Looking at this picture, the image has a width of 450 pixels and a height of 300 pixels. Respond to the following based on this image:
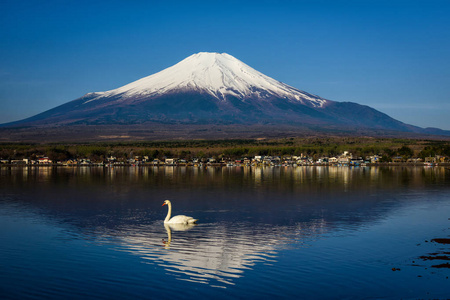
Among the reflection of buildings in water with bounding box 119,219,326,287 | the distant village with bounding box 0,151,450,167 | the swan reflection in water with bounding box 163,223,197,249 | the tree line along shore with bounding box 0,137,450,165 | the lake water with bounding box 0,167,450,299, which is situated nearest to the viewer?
the lake water with bounding box 0,167,450,299

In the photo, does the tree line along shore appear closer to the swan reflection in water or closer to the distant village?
the distant village

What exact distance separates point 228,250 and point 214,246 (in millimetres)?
833

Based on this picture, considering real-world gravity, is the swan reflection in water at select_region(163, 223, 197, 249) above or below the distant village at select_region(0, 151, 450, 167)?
below

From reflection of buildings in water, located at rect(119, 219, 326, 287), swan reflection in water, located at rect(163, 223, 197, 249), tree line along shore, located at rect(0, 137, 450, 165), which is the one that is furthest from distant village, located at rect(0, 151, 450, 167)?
reflection of buildings in water, located at rect(119, 219, 326, 287)

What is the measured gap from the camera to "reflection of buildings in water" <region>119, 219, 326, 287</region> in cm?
1531

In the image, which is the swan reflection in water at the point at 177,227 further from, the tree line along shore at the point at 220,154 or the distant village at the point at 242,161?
the tree line along shore at the point at 220,154

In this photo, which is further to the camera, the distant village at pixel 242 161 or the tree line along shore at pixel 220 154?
the tree line along shore at pixel 220 154

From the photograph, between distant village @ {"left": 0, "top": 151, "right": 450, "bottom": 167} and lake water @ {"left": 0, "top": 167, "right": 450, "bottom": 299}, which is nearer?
lake water @ {"left": 0, "top": 167, "right": 450, "bottom": 299}

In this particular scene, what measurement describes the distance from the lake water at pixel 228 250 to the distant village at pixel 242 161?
72.5m

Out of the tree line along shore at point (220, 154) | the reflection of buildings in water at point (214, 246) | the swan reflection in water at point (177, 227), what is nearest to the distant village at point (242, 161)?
the tree line along shore at point (220, 154)

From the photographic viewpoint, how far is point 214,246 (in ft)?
61.2

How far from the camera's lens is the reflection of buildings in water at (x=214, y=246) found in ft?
50.2

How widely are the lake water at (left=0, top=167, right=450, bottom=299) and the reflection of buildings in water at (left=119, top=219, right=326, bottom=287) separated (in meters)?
0.04

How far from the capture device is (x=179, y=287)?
13.7 metres
